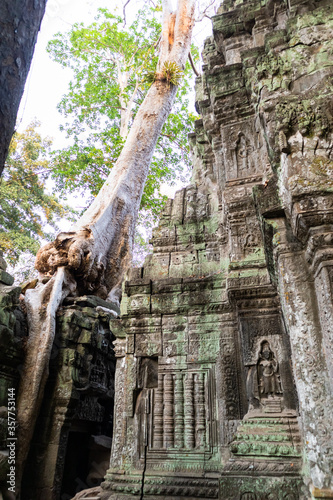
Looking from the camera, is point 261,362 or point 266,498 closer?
point 266,498

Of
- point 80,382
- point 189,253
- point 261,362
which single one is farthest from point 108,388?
point 261,362

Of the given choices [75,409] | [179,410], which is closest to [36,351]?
[75,409]

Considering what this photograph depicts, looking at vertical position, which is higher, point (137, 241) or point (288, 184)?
point (137, 241)

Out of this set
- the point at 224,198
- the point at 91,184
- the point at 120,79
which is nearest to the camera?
the point at 224,198

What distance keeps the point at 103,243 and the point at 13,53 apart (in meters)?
6.51

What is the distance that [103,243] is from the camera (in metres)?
7.79

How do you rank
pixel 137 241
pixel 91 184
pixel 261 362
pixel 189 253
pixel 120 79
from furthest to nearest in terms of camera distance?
1. pixel 137 241
2. pixel 120 79
3. pixel 91 184
4. pixel 189 253
5. pixel 261 362

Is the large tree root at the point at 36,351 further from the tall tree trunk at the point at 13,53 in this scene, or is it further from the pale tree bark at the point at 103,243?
the tall tree trunk at the point at 13,53

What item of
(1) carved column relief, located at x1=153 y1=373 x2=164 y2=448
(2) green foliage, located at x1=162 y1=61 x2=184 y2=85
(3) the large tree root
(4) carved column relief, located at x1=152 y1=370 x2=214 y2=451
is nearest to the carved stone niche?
(4) carved column relief, located at x1=152 y1=370 x2=214 y2=451

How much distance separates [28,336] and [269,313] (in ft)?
12.4

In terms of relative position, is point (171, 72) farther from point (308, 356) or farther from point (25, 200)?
point (308, 356)

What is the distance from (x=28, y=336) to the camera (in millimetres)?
5621

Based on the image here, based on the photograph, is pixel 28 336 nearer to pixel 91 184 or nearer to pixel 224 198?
pixel 224 198

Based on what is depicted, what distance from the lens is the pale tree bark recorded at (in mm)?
5336
